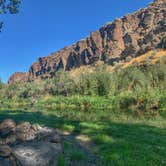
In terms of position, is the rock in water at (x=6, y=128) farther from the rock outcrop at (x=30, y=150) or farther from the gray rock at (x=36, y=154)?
the gray rock at (x=36, y=154)

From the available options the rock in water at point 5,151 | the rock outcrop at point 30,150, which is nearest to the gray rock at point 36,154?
the rock outcrop at point 30,150

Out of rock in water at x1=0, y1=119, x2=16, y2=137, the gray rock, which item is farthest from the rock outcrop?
rock in water at x1=0, y1=119, x2=16, y2=137

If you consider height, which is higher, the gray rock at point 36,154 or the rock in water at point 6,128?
the rock in water at point 6,128

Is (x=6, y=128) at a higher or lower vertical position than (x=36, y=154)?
higher

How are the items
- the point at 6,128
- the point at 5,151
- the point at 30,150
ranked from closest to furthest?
the point at 5,151, the point at 30,150, the point at 6,128

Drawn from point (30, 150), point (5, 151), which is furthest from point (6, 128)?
point (5, 151)

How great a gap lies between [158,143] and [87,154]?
12.6 ft

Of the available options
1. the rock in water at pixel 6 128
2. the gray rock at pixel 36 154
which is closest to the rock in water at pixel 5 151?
the gray rock at pixel 36 154

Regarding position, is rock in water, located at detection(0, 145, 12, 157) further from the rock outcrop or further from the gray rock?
the gray rock

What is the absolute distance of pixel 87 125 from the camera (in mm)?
19719

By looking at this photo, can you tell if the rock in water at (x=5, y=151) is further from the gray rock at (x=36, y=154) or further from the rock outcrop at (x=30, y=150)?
the gray rock at (x=36, y=154)

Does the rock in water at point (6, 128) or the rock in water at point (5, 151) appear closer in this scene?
the rock in water at point (5, 151)

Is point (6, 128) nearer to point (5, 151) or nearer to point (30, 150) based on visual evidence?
Answer: point (30, 150)

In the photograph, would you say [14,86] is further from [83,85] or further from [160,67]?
[160,67]
